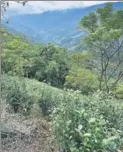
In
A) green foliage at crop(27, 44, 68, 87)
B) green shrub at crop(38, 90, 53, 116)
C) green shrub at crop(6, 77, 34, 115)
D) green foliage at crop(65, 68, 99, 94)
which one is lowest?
green foliage at crop(65, 68, 99, 94)

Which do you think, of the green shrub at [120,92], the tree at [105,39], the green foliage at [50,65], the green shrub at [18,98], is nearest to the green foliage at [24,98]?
the green shrub at [18,98]

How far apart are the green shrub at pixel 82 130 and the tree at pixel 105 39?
25.4 ft

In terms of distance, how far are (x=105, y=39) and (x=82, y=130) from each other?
321 inches

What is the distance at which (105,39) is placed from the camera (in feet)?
33.2

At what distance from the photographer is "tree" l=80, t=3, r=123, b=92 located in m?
10.2

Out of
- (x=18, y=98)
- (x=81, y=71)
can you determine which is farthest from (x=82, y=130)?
(x=81, y=71)

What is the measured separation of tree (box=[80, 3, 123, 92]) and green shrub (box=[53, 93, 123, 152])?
7754 mm

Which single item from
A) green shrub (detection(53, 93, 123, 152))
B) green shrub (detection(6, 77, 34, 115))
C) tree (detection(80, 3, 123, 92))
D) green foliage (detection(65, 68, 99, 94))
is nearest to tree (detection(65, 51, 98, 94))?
green foliage (detection(65, 68, 99, 94))

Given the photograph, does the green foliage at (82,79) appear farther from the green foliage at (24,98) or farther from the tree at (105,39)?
the green foliage at (24,98)

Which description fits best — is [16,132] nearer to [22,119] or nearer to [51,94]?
[22,119]

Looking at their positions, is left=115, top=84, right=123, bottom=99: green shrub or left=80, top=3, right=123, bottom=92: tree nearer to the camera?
left=115, top=84, right=123, bottom=99: green shrub

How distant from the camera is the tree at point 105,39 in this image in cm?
1017

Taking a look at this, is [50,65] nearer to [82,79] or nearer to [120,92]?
[82,79]

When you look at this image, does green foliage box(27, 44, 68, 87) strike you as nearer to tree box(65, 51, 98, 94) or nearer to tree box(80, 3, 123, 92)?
tree box(65, 51, 98, 94)
